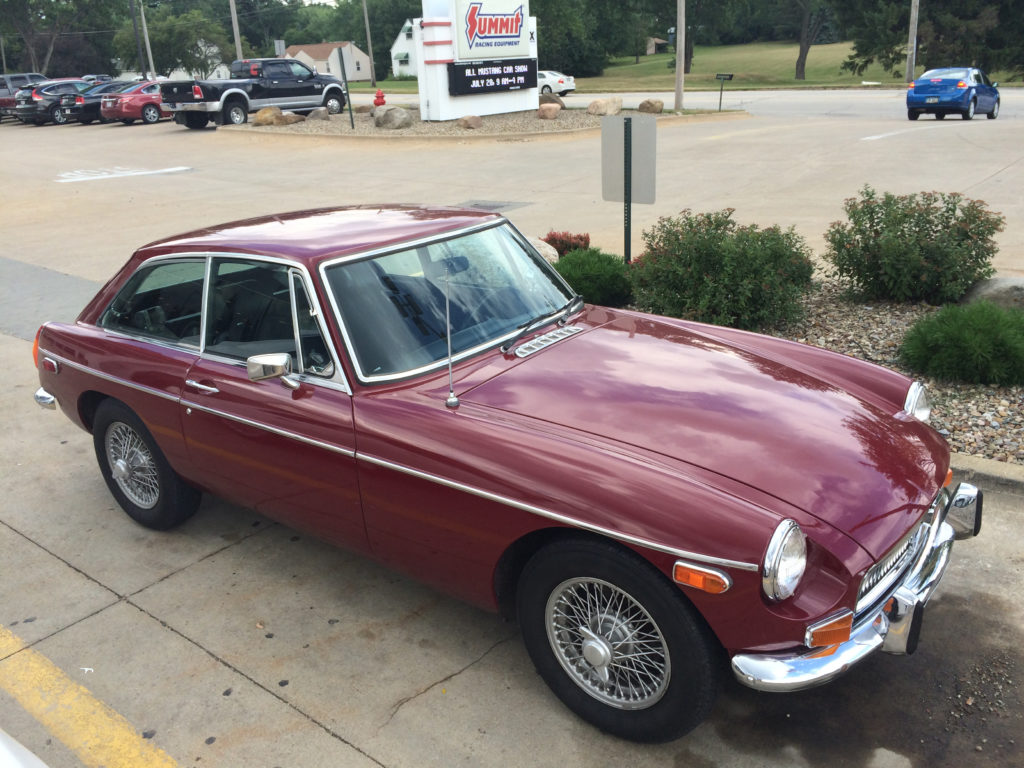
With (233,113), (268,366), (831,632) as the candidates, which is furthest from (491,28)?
(831,632)

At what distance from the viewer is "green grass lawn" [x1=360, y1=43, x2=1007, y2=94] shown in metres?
46.7

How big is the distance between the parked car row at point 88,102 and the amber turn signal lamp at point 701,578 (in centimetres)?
3373

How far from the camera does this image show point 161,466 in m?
4.51

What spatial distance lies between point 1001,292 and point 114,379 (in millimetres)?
6122

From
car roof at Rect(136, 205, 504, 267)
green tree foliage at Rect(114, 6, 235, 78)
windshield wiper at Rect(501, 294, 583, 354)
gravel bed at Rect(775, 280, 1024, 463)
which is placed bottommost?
gravel bed at Rect(775, 280, 1024, 463)

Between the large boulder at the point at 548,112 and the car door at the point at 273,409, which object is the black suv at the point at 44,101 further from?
the car door at the point at 273,409

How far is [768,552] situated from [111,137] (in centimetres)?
3041

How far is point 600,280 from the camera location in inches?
301

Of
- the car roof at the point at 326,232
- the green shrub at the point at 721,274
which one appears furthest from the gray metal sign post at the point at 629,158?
the car roof at the point at 326,232

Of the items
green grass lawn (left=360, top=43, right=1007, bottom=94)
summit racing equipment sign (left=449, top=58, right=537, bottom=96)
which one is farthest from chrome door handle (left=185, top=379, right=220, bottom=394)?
green grass lawn (left=360, top=43, right=1007, bottom=94)

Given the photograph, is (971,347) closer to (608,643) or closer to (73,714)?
(608,643)

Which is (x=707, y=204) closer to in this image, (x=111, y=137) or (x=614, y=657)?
(x=614, y=657)

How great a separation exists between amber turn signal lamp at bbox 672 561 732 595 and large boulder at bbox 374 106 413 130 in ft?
75.8

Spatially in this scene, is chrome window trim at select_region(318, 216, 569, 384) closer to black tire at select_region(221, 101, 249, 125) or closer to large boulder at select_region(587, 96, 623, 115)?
large boulder at select_region(587, 96, 623, 115)
